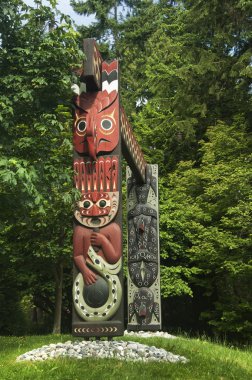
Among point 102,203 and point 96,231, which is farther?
point 102,203

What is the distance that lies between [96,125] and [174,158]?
534 inches

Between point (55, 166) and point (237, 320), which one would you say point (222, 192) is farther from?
point (55, 166)

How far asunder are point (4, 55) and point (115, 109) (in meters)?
2.28

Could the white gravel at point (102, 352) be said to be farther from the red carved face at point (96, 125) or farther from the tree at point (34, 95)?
the red carved face at point (96, 125)

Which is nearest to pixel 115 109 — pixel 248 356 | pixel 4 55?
pixel 4 55

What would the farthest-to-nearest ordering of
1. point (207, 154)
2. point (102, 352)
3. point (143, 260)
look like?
point (207, 154) → point (143, 260) → point (102, 352)

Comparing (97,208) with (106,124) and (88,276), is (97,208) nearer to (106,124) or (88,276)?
(88,276)

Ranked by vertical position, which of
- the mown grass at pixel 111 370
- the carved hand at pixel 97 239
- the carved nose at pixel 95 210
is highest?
the carved nose at pixel 95 210

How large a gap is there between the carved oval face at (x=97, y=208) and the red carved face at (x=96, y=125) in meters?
0.68

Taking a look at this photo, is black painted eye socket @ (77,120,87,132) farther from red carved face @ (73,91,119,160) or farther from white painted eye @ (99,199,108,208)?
white painted eye @ (99,199,108,208)

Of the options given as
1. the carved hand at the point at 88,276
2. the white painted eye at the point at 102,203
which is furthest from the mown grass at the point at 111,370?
the white painted eye at the point at 102,203

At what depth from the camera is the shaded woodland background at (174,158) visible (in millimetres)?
8742

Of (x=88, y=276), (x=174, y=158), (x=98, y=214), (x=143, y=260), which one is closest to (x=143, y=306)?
(x=143, y=260)

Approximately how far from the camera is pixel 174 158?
21.6 m
